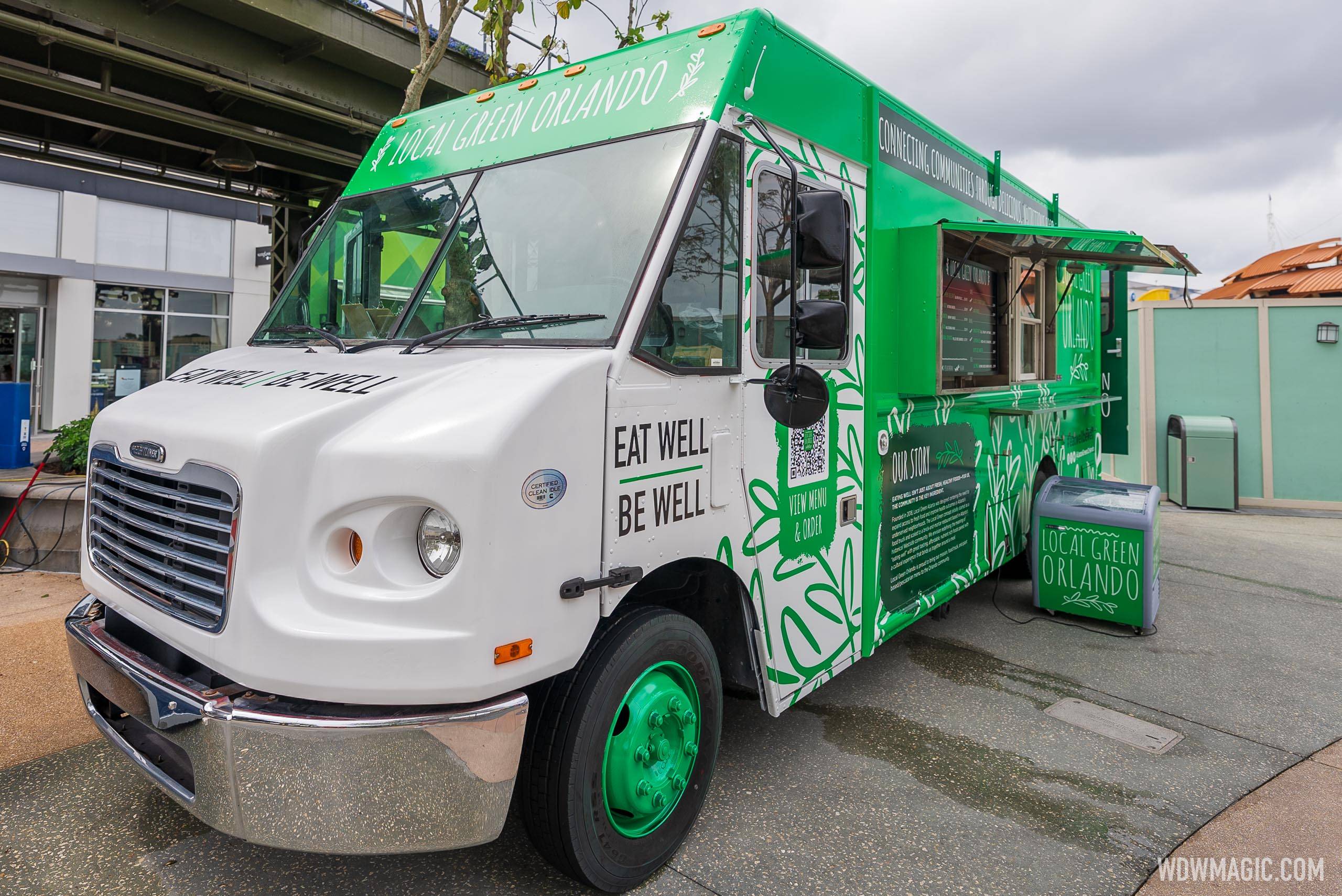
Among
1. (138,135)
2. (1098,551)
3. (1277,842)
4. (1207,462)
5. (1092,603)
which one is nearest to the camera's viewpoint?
(1277,842)

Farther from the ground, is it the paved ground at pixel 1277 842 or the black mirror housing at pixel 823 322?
the black mirror housing at pixel 823 322

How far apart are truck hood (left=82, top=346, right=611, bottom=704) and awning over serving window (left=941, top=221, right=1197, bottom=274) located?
2.67m

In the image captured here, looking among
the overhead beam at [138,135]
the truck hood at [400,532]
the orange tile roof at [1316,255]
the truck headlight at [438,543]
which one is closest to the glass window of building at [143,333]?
the overhead beam at [138,135]

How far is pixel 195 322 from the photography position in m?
16.3

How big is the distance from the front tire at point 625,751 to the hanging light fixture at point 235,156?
914 cm

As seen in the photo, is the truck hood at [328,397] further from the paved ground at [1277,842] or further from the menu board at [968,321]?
the paved ground at [1277,842]

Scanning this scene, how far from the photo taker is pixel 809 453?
329 centimetres

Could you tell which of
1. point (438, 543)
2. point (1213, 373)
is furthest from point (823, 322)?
point (1213, 373)

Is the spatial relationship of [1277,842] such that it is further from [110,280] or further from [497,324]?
[110,280]

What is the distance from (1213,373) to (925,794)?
35.3ft

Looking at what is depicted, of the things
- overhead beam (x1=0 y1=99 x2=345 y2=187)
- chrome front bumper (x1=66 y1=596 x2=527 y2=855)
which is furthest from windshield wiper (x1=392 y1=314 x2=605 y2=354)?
overhead beam (x1=0 y1=99 x2=345 y2=187)

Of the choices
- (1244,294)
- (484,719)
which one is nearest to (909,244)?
(484,719)

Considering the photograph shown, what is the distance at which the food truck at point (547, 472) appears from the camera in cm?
208

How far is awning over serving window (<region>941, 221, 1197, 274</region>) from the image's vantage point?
430 centimetres
